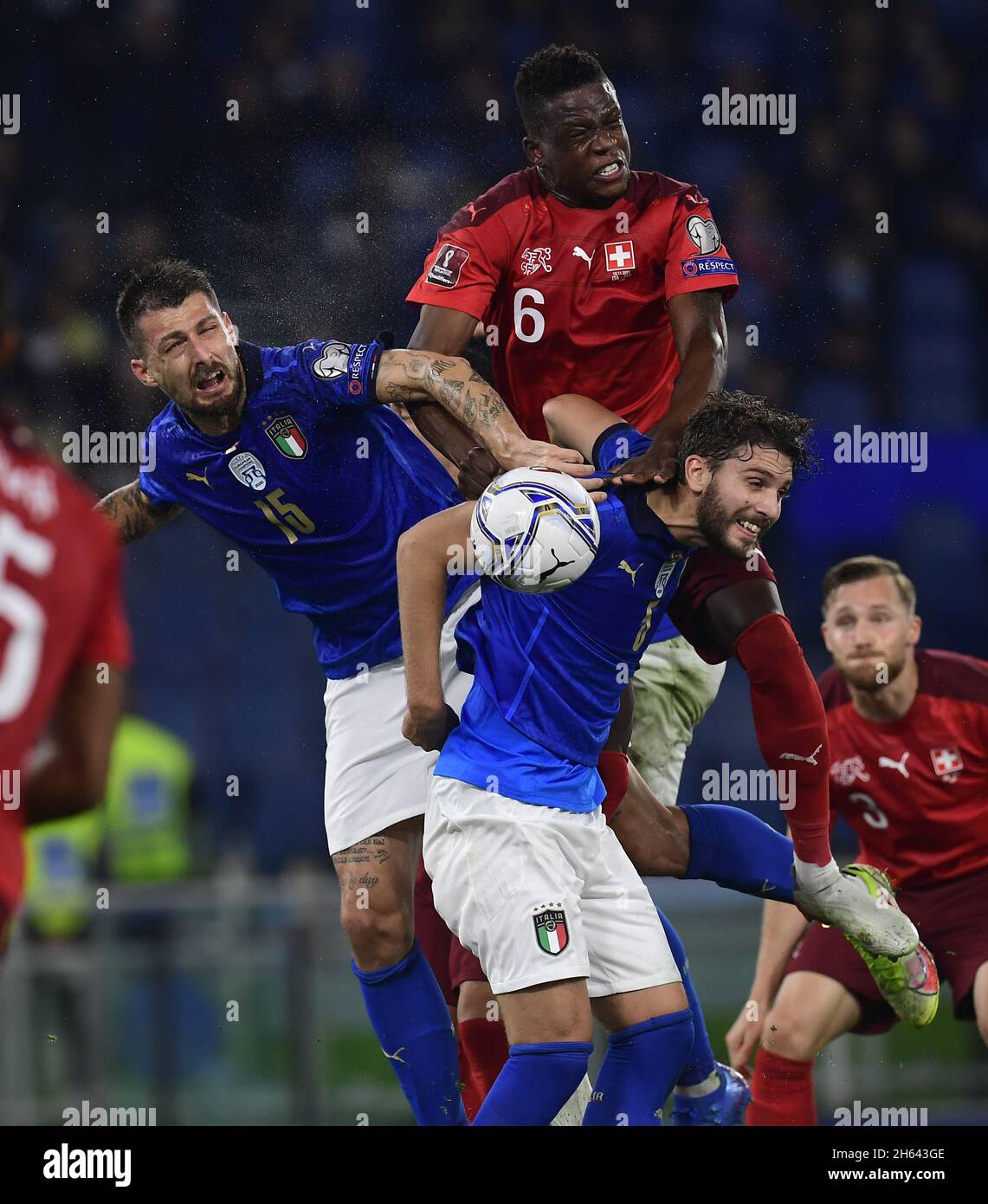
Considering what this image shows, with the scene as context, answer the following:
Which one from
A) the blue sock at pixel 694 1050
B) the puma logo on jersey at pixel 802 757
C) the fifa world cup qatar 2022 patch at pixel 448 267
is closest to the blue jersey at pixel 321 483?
the fifa world cup qatar 2022 patch at pixel 448 267

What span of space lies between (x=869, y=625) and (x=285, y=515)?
1.79m

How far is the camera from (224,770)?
7258mm

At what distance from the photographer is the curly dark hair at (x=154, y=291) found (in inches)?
167

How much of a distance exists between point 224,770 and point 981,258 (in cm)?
447

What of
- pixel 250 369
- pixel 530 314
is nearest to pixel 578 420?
pixel 530 314

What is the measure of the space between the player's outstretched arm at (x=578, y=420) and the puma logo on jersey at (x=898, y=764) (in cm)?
151

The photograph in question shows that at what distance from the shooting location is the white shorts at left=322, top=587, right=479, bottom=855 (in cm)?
429

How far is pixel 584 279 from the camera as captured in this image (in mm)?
4387

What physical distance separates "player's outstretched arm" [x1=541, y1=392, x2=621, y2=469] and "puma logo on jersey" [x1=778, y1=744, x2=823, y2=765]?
2.75 feet

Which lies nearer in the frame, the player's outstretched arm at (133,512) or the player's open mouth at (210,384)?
the player's open mouth at (210,384)

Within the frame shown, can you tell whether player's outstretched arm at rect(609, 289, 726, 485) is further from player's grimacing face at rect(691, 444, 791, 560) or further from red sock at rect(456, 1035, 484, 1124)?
red sock at rect(456, 1035, 484, 1124)

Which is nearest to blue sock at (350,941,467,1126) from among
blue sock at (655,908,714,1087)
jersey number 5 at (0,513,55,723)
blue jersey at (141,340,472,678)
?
blue sock at (655,908,714,1087)

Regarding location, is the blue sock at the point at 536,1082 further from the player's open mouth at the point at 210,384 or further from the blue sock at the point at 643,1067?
the player's open mouth at the point at 210,384
